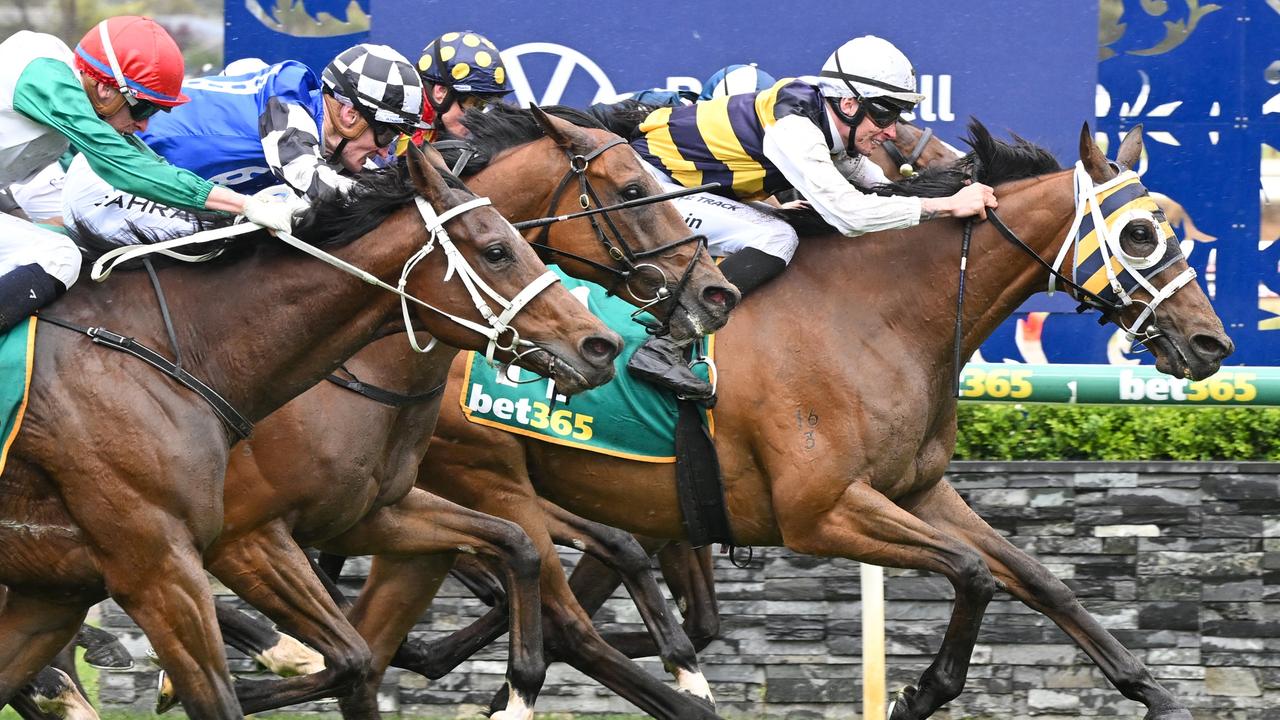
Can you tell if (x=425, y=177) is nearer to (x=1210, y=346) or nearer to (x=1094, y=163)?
(x=1094, y=163)

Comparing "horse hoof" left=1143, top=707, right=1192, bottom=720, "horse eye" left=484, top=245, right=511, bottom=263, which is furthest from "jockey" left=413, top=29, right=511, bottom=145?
"horse hoof" left=1143, top=707, right=1192, bottom=720

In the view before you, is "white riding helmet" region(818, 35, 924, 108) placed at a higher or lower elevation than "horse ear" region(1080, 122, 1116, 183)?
higher

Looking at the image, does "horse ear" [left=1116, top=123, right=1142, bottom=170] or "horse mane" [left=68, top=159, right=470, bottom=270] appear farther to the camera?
"horse ear" [left=1116, top=123, right=1142, bottom=170]

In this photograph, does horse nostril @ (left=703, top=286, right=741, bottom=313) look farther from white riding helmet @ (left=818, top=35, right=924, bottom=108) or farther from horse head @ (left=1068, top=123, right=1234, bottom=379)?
horse head @ (left=1068, top=123, right=1234, bottom=379)

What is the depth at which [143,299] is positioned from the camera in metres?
4.52

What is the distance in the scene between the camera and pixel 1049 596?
19.0ft

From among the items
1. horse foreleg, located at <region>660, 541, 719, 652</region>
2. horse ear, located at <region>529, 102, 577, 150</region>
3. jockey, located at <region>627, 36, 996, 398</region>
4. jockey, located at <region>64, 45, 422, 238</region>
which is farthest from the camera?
horse foreleg, located at <region>660, 541, 719, 652</region>

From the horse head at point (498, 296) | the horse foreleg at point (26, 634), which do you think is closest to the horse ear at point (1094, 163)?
the horse head at point (498, 296)

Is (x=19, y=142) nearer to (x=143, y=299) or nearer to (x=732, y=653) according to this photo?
(x=143, y=299)

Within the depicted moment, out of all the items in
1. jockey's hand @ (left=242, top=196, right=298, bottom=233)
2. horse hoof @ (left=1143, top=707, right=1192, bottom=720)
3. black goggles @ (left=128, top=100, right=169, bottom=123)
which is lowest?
horse hoof @ (left=1143, top=707, right=1192, bottom=720)

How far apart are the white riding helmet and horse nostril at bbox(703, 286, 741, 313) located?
3.33 feet

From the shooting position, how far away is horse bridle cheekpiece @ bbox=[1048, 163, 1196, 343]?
5.61 metres

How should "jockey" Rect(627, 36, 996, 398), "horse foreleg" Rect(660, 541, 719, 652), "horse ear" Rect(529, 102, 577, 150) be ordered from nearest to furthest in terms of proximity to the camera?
"horse ear" Rect(529, 102, 577, 150)
"jockey" Rect(627, 36, 996, 398)
"horse foreleg" Rect(660, 541, 719, 652)

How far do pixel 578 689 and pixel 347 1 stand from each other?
3.22 meters
